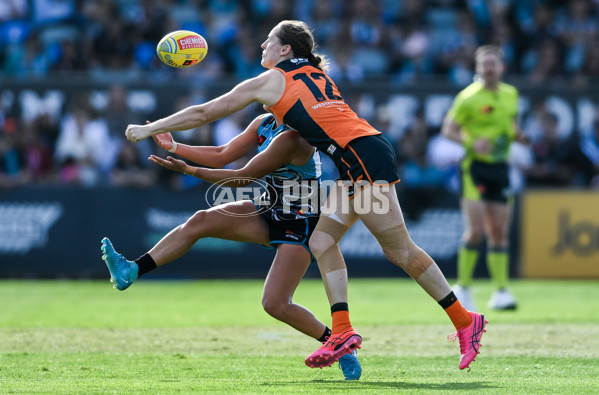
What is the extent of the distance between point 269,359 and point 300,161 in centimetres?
175

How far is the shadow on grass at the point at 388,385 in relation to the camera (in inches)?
236

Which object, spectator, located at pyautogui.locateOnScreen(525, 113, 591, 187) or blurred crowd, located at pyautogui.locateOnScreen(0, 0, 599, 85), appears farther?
blurred crowd, located at pyautogui.locateOnScreen(0, 0, 599, 85)

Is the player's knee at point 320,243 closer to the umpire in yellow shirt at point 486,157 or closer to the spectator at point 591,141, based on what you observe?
the umpire in yellow shirt at point 486,157

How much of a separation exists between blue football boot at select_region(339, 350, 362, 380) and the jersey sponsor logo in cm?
268

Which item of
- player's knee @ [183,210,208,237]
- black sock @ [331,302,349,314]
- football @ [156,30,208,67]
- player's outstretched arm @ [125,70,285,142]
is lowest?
black sock @ [331,302,349,314]

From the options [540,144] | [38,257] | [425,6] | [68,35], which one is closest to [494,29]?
[425,6]

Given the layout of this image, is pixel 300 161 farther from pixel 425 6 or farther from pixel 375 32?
pixel 425 6

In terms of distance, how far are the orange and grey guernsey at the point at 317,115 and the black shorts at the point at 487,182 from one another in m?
5.36

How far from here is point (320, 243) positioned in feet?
21.5

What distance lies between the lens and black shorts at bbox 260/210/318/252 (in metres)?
7.06

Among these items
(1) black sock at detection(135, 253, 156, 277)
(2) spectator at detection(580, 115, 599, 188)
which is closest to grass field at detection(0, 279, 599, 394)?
(1) black sock at detection(135, 253, 156, 277)

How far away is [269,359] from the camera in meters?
7.57

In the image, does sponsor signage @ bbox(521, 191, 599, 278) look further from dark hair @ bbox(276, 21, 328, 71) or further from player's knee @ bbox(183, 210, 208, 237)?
player's knee @ bbox(183, 210, 208, 237)

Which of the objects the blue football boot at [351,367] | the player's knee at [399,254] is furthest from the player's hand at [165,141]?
the blue football boot at [351,367]
